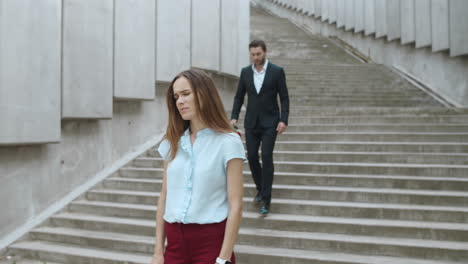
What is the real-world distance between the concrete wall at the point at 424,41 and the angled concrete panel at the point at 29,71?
790 centimetres

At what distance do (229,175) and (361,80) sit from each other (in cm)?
1051

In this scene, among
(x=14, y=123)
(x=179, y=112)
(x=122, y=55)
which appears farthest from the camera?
(x=122, y=55)

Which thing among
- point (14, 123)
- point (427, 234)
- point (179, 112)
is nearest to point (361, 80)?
point (427, 234)

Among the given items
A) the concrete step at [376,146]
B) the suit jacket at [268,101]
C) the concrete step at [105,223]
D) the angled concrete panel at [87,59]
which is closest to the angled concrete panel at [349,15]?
the concrete step at [376,146]

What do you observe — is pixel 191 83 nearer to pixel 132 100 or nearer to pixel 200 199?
pixel 200 199

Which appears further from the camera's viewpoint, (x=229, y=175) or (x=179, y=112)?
(x=179, y=112)

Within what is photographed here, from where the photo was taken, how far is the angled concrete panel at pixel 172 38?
7636 millimetres

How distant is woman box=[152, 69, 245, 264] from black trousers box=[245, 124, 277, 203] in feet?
8.84

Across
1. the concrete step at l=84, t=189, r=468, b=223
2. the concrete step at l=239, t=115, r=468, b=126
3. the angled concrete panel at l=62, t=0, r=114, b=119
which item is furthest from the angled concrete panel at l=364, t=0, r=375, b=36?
the concrete step at l=84, t=189, r=468, b=223

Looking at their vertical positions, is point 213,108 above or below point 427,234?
above

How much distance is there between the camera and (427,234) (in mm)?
4309

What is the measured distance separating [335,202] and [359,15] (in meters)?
12.5

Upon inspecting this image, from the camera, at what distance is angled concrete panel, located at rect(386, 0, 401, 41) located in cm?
1285

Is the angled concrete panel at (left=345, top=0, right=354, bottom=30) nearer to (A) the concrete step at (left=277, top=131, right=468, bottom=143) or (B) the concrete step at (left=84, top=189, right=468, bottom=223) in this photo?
(A) the concrete step at (left=277, top=131, right=468, bottom=143)
